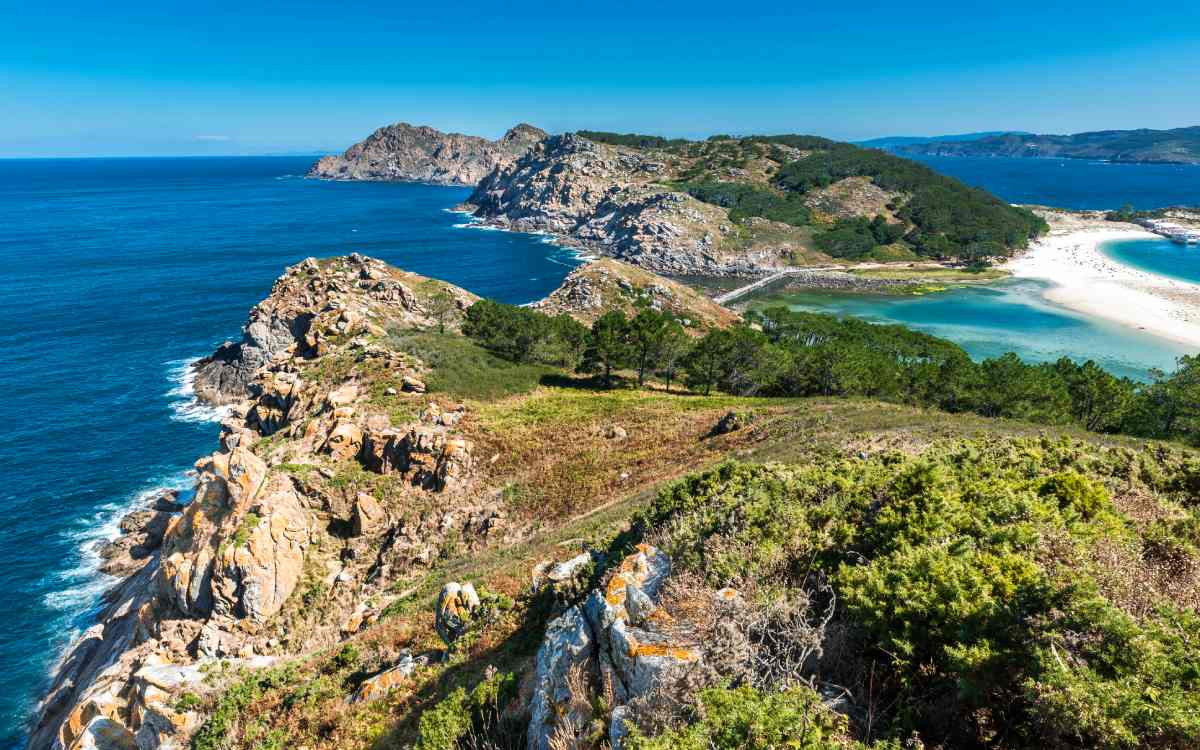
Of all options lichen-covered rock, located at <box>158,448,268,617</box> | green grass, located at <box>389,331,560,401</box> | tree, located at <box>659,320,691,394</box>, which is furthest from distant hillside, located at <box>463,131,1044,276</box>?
lichen-covered rock, located at <box>158,448,268,617</box>

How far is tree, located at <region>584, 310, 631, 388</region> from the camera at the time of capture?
55.9m

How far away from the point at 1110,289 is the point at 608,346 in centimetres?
14103

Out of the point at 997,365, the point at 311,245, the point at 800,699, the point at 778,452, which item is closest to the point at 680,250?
the point at 311,245

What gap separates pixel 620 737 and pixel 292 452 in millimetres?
33654

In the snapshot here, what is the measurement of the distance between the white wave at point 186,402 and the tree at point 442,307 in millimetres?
28035

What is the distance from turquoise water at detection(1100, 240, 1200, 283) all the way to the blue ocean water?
156227mm

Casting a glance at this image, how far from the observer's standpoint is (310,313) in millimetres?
69688

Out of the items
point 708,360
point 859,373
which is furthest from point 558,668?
point 859,373

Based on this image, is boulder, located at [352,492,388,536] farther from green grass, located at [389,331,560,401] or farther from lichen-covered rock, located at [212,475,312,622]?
green grass, located at [389,331,560,401]

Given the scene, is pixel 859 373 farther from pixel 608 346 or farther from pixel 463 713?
pixel 463 713

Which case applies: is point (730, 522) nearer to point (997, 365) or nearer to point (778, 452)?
point (778, 452)

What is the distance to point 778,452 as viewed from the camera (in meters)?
28.4

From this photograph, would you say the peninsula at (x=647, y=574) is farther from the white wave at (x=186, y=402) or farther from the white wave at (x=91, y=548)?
the white wave at (x=186, y=402)

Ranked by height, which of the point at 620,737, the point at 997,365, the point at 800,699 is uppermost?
the point at 800,699
